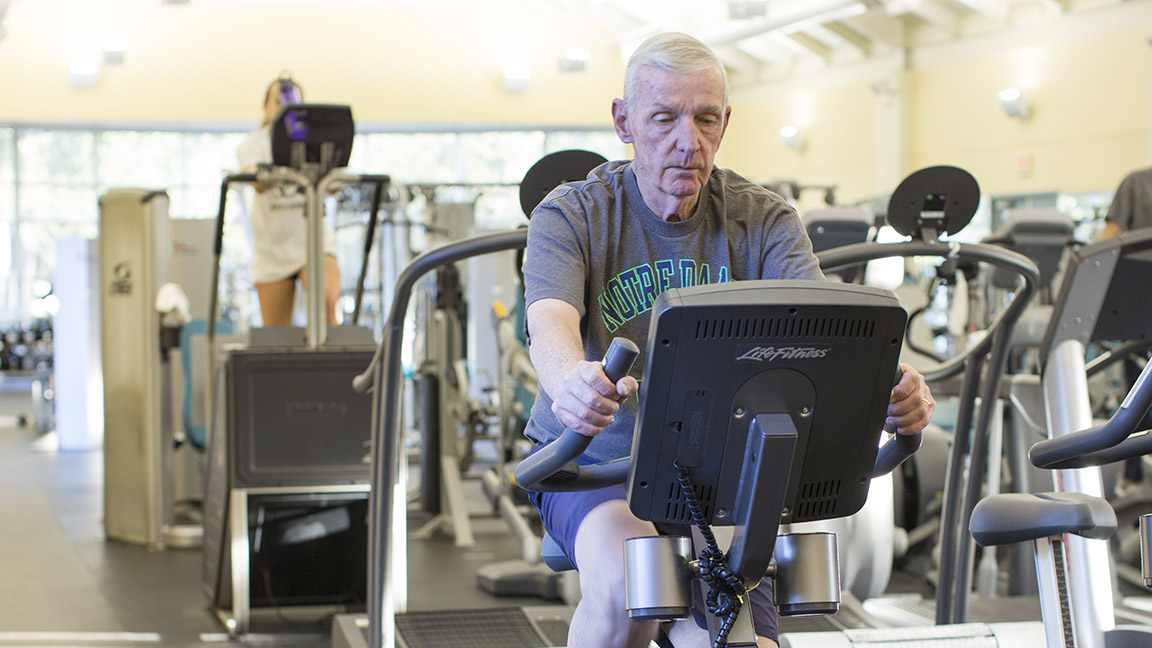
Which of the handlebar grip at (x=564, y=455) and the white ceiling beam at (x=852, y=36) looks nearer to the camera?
the handlebar grip at (x=564, y=455)

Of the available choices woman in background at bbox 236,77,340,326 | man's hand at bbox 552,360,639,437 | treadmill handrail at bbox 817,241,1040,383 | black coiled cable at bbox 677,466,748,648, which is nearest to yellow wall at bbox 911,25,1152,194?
woman in background at bbox 236,77,340,326

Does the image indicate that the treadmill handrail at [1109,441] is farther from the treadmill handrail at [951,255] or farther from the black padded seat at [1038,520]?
the treadmill handrail at [951,255]

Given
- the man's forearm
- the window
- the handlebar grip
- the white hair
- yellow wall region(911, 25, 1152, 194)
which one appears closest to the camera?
the handlebar grip

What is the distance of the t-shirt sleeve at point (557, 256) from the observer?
5.39ft

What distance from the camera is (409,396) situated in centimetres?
801

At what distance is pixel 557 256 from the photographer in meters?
1.67

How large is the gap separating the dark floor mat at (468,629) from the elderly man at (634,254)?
4.74ft

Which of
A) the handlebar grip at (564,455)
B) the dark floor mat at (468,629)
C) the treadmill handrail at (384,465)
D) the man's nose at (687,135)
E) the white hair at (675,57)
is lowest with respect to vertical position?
the dark floor mat at (468,629)

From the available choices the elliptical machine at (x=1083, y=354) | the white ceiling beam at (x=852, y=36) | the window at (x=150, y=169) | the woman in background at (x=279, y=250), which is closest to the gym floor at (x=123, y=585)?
the woman in background at (x=279, y=250)

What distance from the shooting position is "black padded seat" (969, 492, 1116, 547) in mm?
1559

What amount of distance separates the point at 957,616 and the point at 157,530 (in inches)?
141

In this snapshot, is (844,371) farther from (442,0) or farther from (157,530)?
(442,0)

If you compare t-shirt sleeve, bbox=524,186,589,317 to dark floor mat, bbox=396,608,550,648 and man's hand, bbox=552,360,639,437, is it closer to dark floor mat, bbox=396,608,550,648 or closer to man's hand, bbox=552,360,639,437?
man's hand, bbox=552,360,639,437

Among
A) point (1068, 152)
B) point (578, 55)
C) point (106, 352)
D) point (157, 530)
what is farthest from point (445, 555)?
point (578, 55)
